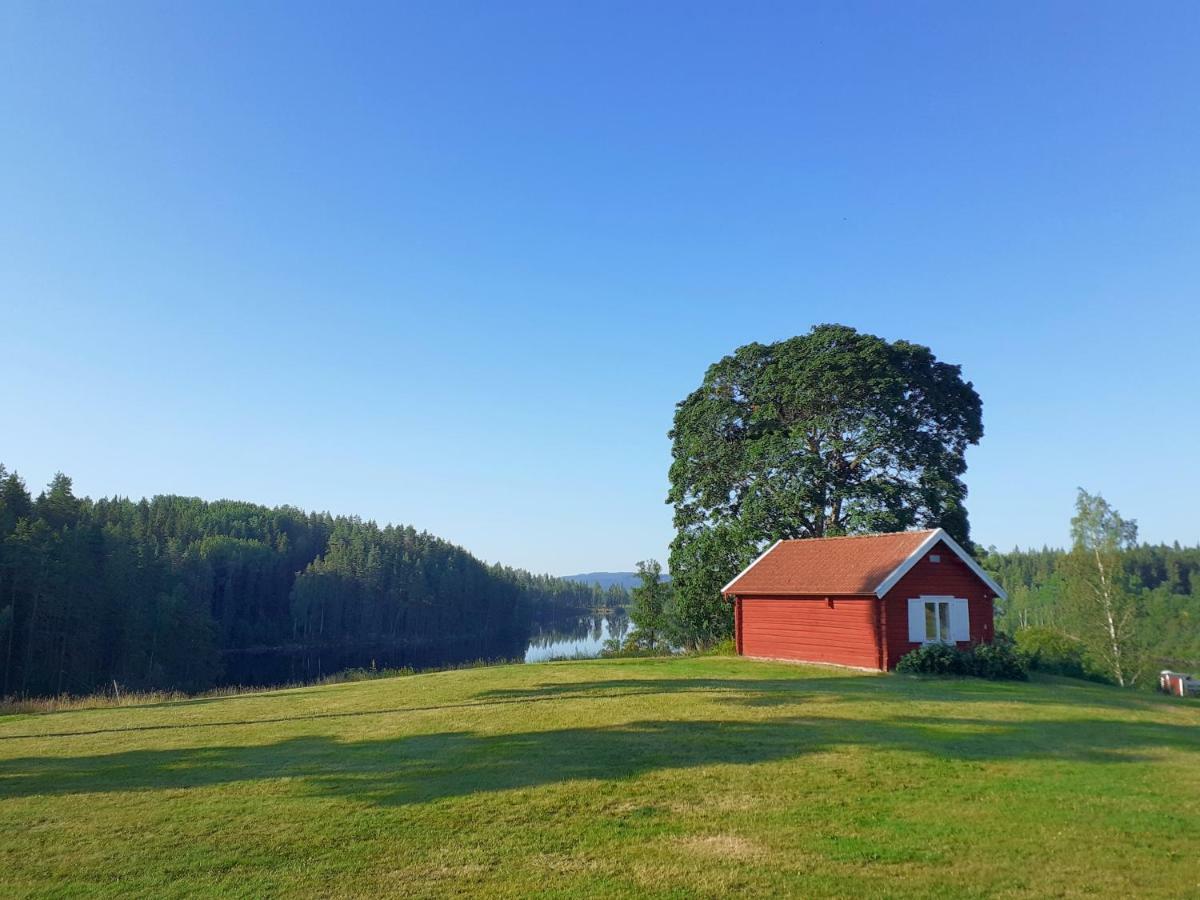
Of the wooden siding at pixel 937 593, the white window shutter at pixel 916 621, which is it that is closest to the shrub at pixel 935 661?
A: the wooden siding at pixel 937 593

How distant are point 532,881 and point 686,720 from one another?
8.33 metres

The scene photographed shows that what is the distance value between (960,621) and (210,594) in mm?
97941

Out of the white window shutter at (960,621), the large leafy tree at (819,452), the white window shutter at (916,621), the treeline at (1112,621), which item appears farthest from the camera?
the treeline at (1112,621)

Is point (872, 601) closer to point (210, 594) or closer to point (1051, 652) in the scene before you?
point (1051, 652)

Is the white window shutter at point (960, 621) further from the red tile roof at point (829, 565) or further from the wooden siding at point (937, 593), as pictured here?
the red tile roof at point (829, 565)

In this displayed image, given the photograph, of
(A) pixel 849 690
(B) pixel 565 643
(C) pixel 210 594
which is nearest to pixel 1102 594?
(A) pixel 849 690

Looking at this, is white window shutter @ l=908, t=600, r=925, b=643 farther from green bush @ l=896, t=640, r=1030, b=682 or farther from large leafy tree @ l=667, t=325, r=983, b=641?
large leafy tree @ l=667, t=325, r=983, b=641

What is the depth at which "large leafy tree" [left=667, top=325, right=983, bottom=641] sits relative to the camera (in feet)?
111

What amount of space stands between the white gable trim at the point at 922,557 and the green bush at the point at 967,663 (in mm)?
2210

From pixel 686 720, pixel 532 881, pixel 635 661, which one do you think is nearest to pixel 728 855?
pixel 532 881

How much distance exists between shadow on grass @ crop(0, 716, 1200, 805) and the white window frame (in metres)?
9.52

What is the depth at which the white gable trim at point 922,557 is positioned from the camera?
2356 cm

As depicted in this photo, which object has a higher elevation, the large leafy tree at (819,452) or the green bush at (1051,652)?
the large leafy tree at (819,452)

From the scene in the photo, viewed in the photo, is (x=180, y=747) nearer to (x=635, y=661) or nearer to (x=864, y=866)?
(x=864, y=866)
